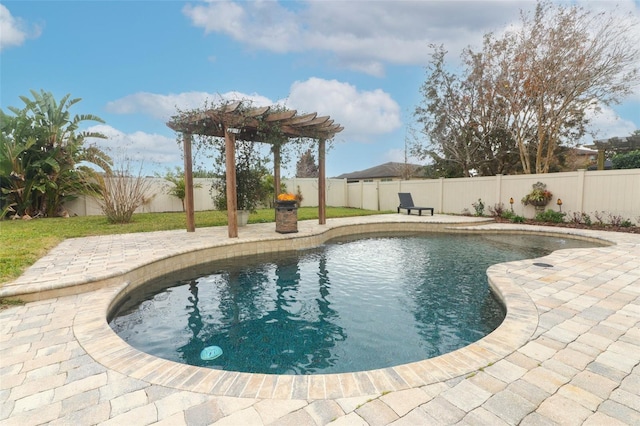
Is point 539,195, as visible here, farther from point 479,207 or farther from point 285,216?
point 285,216

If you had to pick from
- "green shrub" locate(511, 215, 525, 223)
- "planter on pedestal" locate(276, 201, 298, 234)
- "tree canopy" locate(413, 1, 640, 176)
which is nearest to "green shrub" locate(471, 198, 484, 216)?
"green shrub" locate(511, 215, 525, 223)

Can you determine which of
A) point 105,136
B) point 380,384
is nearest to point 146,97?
point 105,136

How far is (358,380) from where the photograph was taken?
2.08m

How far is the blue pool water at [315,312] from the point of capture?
2928 mm

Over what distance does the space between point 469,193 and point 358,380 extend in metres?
13.3

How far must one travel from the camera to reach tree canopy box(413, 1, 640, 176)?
37.4 feet

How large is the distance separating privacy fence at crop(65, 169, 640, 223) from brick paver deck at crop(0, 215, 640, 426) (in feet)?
25.6

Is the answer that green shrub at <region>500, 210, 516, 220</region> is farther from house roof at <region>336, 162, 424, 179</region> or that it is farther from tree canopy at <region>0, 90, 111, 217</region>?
tree canopy at <region>0, 90, 111, 217</region>

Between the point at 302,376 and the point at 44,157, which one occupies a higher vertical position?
the point at 44,157

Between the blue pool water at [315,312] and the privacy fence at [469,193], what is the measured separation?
5.22 metres

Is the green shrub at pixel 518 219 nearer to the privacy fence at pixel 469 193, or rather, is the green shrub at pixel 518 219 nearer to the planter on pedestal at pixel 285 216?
the privacy fence at pixel 469 193

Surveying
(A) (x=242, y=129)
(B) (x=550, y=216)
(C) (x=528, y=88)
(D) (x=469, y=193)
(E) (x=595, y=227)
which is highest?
(C) (x=528, y=88)

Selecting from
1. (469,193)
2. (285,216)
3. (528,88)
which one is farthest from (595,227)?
(285,216)

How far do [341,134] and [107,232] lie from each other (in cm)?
753
